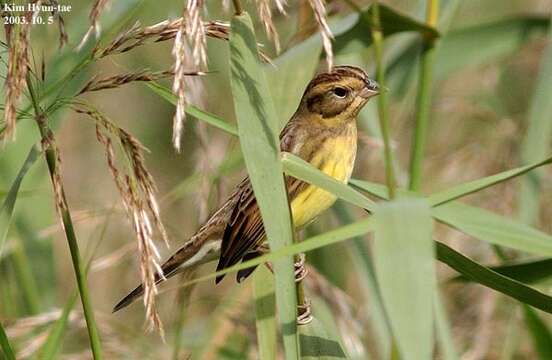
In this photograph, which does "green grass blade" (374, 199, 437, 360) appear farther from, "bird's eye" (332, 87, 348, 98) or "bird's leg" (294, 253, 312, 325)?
"bird's eye" (332, 87, 348, 98)

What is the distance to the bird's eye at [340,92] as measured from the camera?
299cm

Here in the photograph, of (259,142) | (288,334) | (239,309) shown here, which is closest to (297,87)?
(259,142)

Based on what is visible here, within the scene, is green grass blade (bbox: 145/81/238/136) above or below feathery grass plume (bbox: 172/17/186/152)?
below

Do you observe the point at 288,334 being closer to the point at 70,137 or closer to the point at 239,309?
the point at 239,309

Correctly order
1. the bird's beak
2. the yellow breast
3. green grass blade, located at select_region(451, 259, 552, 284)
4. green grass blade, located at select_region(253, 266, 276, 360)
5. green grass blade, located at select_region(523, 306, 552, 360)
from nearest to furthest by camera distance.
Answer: green grass blade, located at select_region(253, 266, 276, 360) → green grass blade, located at select_region(451, 259, 552, 284) → green grass blade, located at select_region(523, 306, 552, 360) → the yellow breast → the bird's beak

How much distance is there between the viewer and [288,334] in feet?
5.65

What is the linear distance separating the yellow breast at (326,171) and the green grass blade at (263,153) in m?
0.95

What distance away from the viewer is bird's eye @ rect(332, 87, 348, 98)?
299cm

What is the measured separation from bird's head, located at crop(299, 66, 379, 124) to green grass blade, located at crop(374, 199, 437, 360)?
4.42ft

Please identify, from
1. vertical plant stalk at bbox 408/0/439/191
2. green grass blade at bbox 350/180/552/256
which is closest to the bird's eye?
vertical plant stalk at bbox 408/0/439/191

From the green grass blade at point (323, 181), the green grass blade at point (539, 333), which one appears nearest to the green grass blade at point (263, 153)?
the green grass blade at point (323, 181)

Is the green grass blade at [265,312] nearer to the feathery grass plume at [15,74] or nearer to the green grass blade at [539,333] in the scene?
the feathery grass plume at [15,74]

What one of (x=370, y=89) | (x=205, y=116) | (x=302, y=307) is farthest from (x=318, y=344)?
(x=370, y=89)

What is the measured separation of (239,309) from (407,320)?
1.73 meters
